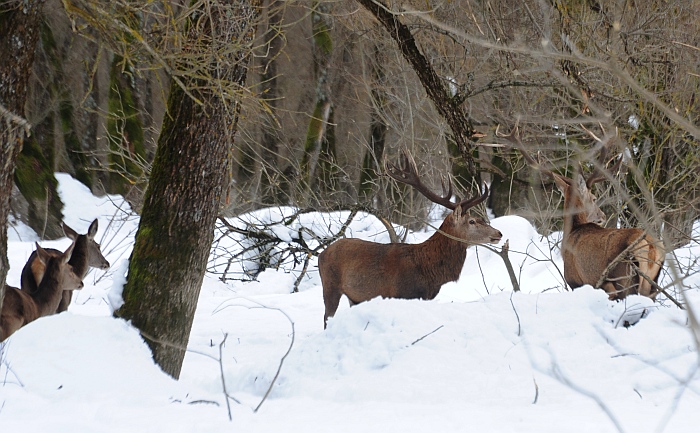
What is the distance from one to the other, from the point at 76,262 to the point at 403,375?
17.4 feet

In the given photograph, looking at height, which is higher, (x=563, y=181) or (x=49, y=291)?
(x=563, y=181)

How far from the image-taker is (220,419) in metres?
3.39

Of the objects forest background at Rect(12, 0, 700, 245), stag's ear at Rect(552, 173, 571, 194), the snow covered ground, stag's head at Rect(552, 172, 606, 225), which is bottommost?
the snow covered ground

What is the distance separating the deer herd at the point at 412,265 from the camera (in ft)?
21.8

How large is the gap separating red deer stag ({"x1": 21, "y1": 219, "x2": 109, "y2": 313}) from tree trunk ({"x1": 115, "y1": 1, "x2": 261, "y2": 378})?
2987 millimetres

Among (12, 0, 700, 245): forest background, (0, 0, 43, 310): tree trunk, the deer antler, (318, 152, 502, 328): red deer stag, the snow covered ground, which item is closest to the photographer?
the snow covered ground

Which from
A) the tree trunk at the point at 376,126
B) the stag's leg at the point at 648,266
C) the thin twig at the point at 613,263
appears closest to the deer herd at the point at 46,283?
the tree trunk at the point at 376,126

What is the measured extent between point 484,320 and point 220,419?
2.09m

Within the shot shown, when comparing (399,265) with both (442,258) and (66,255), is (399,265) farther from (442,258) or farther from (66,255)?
(66,255)

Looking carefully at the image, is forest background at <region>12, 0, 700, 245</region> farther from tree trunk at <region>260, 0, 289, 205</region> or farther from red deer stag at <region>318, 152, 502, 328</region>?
red deer stag at <region>318, 152, 502, 328</region>

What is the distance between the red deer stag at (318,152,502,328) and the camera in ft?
23.9

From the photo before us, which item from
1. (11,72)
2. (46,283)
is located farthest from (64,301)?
(11,72)

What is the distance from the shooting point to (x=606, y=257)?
258 inches

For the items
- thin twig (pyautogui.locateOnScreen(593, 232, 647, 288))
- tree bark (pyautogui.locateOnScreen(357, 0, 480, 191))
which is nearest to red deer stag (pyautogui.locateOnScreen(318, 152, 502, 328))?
tree bark (pyautogui.locateOnScreen(357, 0, 480, 191))
